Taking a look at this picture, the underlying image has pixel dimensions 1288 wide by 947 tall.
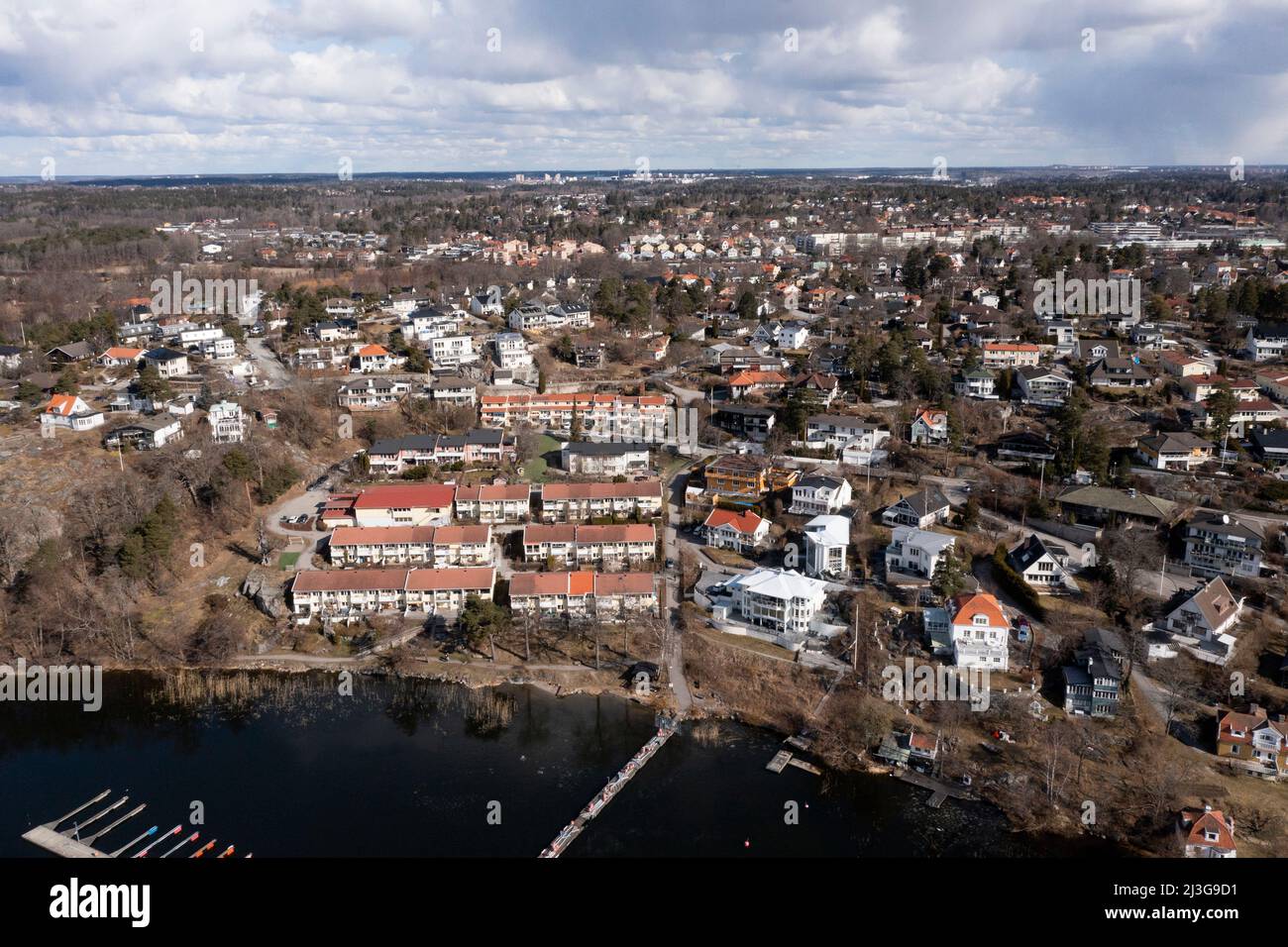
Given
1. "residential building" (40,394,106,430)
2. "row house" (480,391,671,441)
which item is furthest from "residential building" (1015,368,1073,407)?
"residential building" (40,394,106,430)

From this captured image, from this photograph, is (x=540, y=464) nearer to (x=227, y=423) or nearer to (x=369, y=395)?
(x=369, y=395)

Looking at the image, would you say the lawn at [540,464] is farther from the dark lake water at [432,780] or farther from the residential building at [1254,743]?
the residential building at [1254,743]

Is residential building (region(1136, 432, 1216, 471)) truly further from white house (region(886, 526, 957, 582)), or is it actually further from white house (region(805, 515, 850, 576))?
white house (region(805, 515, 850, 576))

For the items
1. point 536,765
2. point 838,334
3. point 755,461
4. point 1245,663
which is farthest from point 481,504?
point 838,334

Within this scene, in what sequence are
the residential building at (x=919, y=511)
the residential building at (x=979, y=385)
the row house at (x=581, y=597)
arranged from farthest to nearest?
the residential building at (x=979, y=385), the residential building at (x=919, y=511), the row house at (x=581, y=597)

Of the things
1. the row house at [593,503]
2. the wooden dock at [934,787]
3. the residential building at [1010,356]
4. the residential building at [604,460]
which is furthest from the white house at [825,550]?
the residential building at [1010,356]
